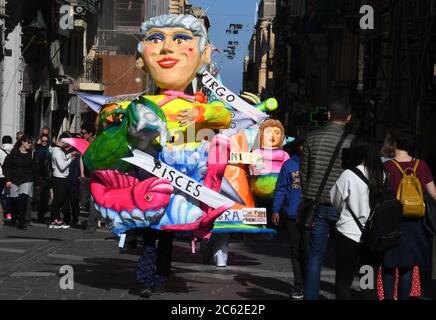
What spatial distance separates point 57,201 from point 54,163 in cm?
69

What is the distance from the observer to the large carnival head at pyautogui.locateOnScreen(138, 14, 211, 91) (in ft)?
38.8

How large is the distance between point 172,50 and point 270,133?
12.7 ft

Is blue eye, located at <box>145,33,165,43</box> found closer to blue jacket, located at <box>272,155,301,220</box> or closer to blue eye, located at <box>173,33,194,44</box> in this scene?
blue eye, located at <box>173,33,194,44</box>

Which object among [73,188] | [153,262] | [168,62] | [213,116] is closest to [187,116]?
[213,116]

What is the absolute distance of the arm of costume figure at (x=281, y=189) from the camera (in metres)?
11.8

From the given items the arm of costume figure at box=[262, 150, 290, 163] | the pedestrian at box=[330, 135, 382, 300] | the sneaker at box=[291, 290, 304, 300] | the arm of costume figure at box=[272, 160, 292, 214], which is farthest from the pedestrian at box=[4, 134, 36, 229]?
the pedestrian at box=[330, 135, 382, 300]

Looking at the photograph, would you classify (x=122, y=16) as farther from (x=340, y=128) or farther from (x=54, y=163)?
(x=340, y=128)

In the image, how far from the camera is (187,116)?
11.3m

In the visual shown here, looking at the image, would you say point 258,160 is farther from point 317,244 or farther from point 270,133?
point 317,244

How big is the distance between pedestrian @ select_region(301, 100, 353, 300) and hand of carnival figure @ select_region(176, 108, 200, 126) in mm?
1753

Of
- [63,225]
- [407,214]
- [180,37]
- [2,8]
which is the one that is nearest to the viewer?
[407,214]

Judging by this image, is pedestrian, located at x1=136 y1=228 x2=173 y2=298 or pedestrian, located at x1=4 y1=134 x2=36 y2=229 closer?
pedestrian, located at x1=136 y1=228 x2=173 y2=298

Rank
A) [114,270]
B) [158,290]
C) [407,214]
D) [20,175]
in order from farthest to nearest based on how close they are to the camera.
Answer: [20,175] → [114,270] → [158,290] → [407,214]
